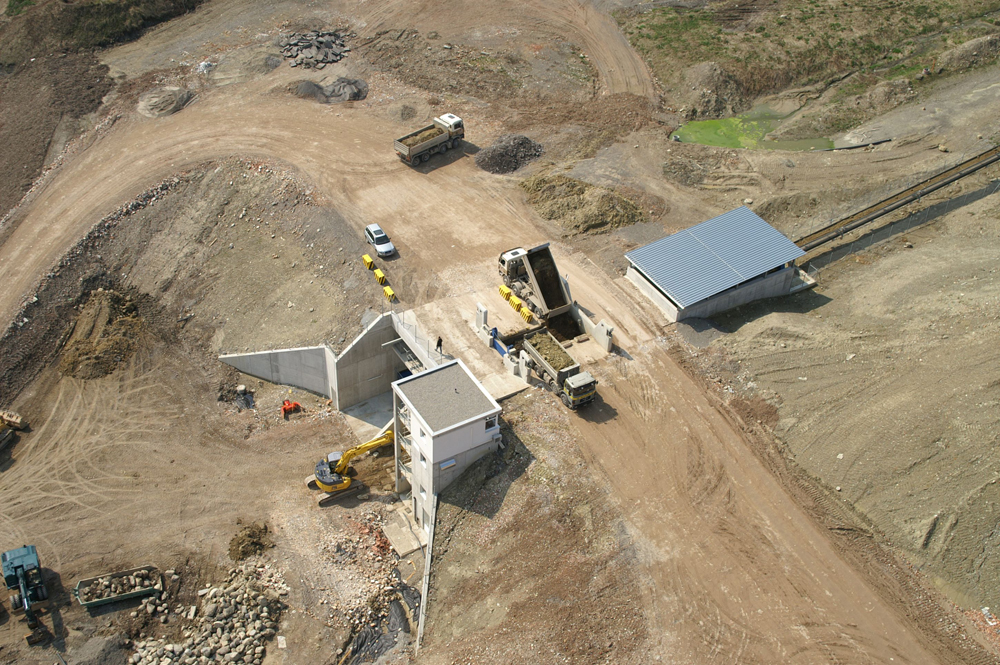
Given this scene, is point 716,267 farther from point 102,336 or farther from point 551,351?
point 102,336

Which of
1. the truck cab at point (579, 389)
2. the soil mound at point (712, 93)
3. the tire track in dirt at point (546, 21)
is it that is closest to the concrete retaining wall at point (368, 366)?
the truck cab at point (579, 389)

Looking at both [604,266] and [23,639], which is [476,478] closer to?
[604,266]

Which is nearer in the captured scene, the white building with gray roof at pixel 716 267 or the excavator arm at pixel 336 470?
the excavator arm at pixel 336 470

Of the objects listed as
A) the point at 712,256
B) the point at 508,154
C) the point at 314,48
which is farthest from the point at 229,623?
the point at 314,48

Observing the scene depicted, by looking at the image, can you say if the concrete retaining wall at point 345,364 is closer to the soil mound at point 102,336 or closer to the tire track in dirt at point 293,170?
the tire track in dirt at point 293,170

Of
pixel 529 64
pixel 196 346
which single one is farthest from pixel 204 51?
pixel 196 346
